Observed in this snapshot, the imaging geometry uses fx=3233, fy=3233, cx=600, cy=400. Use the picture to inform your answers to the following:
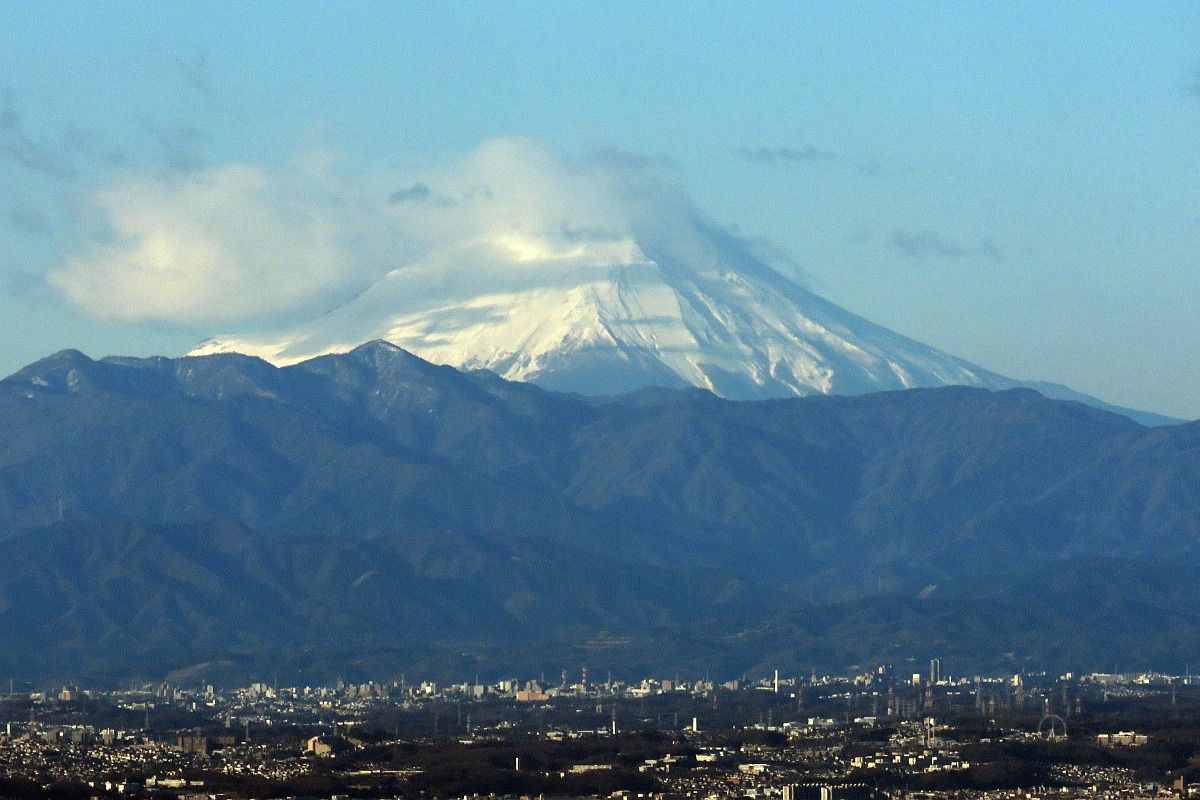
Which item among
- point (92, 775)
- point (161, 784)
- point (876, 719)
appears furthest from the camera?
point (876, 719)

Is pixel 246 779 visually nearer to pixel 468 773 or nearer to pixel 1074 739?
pixel 468 773

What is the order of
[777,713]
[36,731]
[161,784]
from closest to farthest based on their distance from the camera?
[161,784] < [36,731] < [777,713]

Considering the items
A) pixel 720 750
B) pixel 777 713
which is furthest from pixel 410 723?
pixel 720 750

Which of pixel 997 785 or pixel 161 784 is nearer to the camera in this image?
pixel 161 784

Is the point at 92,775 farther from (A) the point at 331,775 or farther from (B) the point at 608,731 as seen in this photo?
(B) the point at 608,731

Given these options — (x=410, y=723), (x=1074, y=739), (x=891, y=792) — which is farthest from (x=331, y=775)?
(x=410, y=723)

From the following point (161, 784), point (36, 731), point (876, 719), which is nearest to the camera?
point (161, 784)
